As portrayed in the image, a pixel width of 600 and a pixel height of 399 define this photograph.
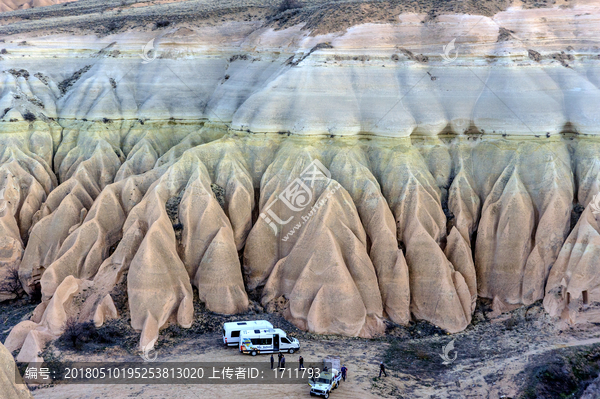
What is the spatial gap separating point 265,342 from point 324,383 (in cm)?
402

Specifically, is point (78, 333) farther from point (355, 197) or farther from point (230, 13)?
point (230, 13)

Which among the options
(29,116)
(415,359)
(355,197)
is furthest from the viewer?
(29,116)

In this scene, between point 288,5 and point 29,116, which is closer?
point 29,116

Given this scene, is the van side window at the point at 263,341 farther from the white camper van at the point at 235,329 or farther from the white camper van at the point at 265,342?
the white camper van at the point at 235,329

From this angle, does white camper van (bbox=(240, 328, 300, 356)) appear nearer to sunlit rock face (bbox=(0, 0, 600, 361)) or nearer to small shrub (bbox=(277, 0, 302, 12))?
sunlit rock face (bbox=(0, 0, 600, 361))

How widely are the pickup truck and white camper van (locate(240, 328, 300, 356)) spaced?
2.79 meters

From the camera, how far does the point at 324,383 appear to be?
853 inches

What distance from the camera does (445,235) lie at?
3092 cm

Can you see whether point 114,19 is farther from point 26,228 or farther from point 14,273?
point 14,273

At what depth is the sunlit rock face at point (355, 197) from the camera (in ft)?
92.1

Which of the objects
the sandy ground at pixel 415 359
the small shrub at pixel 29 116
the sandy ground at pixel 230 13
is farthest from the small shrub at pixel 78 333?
the sandy ground at pixel 230 13

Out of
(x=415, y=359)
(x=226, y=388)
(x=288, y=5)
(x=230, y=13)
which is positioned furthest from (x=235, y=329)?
(x=230, y=13)

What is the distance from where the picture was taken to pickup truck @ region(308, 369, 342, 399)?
21.4m

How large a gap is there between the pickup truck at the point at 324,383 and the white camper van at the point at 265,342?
279cm
